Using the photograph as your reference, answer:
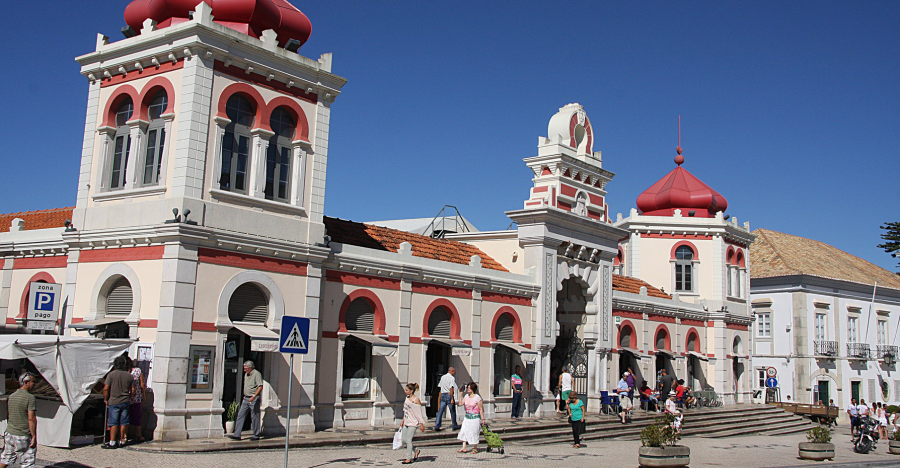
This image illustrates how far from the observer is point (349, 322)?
66.1 ft

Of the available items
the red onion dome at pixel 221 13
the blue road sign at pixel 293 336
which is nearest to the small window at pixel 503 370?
the red onion dome at pixel 221 13

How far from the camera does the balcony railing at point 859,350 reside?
4450 centimetres

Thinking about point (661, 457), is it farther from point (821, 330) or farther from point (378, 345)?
point (821, 330)

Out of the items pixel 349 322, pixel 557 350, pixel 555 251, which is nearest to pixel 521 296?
pixel 555 251

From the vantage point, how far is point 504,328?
24938mm

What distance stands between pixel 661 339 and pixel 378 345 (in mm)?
17720

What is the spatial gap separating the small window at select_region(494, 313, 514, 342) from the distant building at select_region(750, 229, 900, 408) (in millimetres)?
22280

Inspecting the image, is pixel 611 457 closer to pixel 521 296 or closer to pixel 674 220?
pixel 521 296

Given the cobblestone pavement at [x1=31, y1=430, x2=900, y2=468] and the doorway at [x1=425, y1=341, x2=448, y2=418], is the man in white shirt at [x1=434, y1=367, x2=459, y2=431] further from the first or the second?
the doorway at [x1=425, y1=341, x2=448, y2=418]

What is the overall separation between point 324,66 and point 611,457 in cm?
1154

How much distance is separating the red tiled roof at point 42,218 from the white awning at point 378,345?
9.02m

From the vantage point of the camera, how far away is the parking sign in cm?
1471

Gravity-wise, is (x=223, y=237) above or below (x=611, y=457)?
above

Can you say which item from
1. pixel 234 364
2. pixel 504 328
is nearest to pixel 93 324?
pixel 234 364
